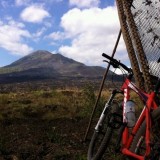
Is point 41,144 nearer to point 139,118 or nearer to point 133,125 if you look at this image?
point 133,125

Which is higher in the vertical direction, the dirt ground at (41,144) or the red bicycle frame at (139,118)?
the red bicycle frame at (139,118)

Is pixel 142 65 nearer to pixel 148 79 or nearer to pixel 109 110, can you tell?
pixel 148 79

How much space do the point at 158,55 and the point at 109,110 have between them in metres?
1.36

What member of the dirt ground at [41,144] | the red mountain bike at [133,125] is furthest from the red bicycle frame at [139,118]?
the dirt ground at [41,144]

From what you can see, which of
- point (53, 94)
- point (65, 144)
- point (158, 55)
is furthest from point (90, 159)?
point (53, 94)

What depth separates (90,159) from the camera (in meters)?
7.58

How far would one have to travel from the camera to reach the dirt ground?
30.6 ft

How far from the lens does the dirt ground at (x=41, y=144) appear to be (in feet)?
30.6

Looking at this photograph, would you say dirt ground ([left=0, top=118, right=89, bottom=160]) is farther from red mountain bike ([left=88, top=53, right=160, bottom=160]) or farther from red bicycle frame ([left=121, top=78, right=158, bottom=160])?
red bicycle frame ([left=121, top=78, right=158, bottom=160])

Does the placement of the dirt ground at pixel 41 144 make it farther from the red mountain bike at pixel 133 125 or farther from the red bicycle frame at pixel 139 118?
the red bicycle frame at pixel 139 118

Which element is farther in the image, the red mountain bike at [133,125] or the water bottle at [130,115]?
the water bottle at [130,115]

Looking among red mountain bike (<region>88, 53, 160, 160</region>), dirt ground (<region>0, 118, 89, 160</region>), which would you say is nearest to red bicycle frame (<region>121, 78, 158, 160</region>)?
red mountain bike (<region>88, 53, 160, 160</region>)

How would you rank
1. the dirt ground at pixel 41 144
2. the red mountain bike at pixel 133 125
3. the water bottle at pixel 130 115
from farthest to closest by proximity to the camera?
the dirt ground at pixel 41 144
the water bottle at pixel 130 115
the red mountain bike at pixel 133 125

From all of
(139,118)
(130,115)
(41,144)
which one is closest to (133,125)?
(130,115)
